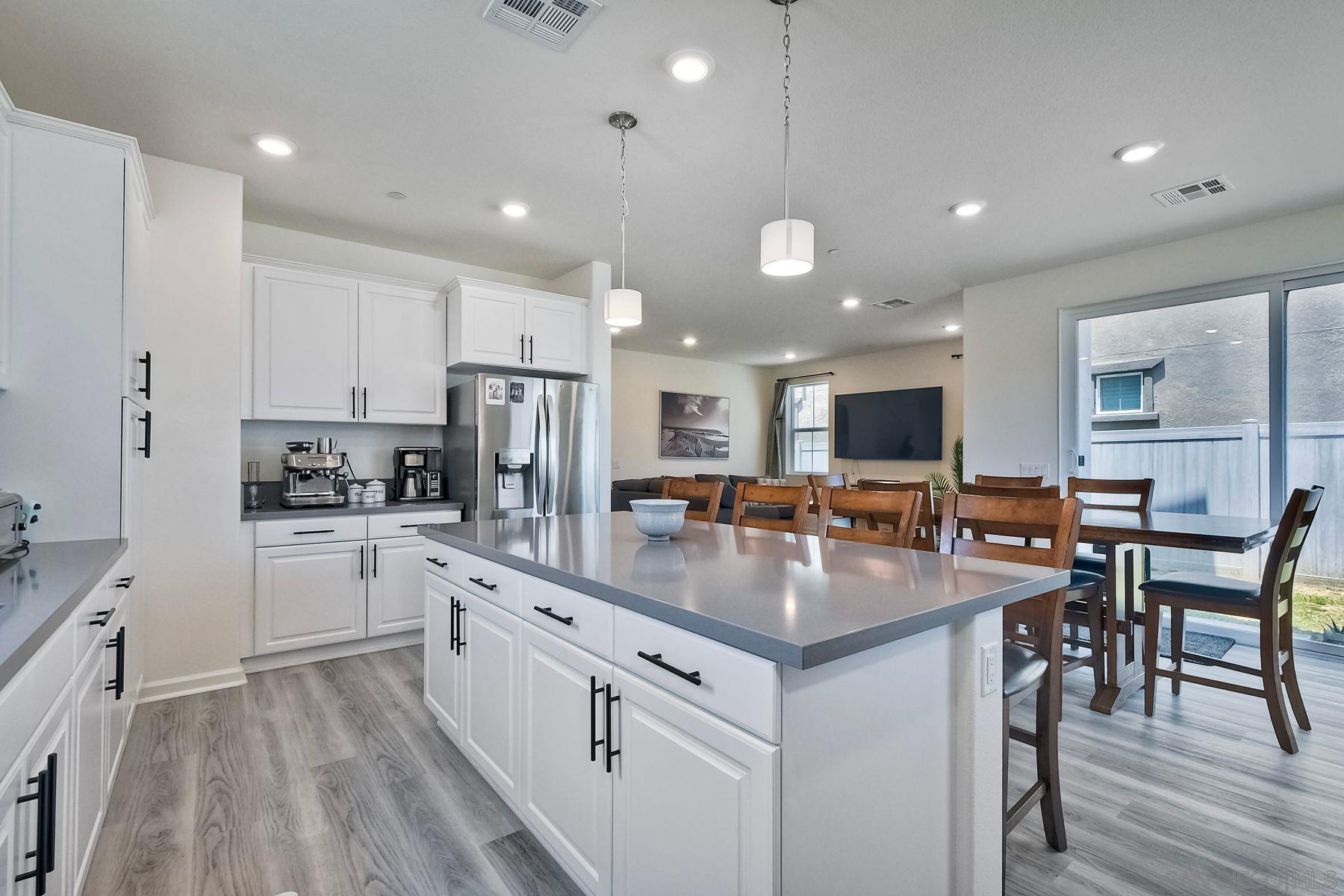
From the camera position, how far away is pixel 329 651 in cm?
353

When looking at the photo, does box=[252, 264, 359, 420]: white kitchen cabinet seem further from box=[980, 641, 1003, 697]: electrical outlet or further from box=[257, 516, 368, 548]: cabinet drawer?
box=[980, 641, 1003, 697]: electrical outlet

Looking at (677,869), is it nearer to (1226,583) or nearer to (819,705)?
(819,705)

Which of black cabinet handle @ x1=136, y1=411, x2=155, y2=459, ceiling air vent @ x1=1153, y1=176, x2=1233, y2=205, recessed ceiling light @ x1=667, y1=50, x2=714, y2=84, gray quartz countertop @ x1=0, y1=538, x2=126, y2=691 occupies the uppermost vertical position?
recessed ceiling light @ x1=667, y1=50, x2=714, y2=84

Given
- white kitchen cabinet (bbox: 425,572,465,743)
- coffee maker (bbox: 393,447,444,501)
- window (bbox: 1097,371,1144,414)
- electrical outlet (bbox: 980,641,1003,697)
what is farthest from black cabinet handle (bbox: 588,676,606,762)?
window (bbox: 1097,371,1144,414)

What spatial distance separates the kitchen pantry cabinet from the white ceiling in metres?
0.45

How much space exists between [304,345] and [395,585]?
1523mm

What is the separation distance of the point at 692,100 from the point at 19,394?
2.60 meters

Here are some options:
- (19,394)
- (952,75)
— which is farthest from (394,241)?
(952,75)

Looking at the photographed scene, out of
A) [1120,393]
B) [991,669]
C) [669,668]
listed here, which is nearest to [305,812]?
[669,668]

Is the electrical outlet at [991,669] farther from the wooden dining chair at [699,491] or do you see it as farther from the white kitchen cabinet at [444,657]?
the white kitchen cabinet at [444,657]

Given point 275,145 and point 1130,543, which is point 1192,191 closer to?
point 1130,543

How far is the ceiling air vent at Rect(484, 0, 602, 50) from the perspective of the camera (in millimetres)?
1954

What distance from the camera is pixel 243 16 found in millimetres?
2014

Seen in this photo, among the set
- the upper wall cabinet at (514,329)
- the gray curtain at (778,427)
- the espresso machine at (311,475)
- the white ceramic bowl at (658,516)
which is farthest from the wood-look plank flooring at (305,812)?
the gray curtain at (778,427)
